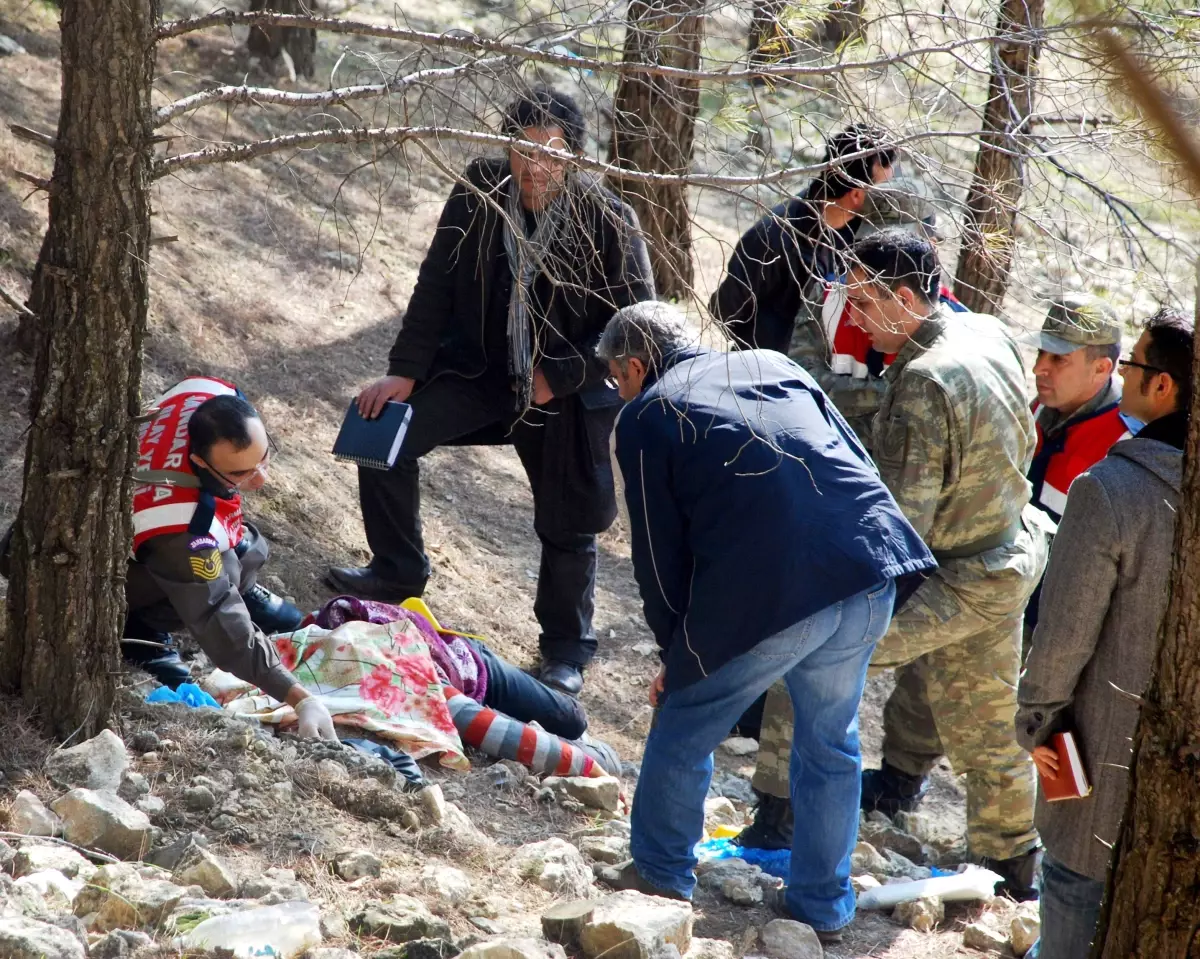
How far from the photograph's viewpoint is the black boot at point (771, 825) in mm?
4363

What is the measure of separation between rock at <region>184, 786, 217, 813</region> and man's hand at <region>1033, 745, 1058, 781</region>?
2249 millimetres

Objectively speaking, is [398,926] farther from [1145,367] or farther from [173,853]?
[1145,367]

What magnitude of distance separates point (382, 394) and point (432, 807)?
189 centimetres

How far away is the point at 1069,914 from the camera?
280cm

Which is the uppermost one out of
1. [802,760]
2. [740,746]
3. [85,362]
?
[85,362]

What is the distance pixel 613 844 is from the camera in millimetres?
4172

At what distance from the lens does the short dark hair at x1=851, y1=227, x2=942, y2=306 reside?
12.6 feet

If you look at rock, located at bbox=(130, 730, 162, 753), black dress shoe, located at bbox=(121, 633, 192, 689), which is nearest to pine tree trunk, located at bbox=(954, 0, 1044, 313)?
rock, located at bbox=(130, 730, 162, 753)

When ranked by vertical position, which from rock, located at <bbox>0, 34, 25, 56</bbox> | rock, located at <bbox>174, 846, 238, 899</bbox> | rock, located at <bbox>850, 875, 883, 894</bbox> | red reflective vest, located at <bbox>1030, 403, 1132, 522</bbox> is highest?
rock, located at <bbox>0, 34, 25, 56</bbox>

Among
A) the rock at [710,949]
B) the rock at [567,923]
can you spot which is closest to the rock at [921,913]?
the rock at [710,949]

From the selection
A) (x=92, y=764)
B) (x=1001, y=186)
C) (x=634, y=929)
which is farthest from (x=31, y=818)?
(x=1001, y=186)

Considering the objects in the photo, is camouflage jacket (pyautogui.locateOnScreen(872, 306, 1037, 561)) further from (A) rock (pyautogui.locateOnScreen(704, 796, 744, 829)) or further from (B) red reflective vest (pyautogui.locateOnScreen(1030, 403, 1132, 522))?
(A) rock (pyautogui.locateOnScreen(704, 796, 744, 829))

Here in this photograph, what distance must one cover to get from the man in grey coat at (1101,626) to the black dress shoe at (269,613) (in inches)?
118

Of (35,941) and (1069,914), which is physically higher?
(1069,914)
